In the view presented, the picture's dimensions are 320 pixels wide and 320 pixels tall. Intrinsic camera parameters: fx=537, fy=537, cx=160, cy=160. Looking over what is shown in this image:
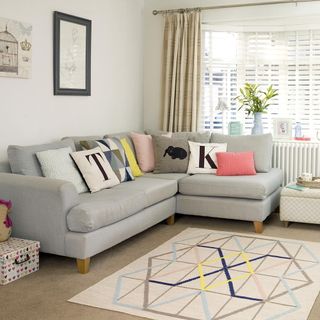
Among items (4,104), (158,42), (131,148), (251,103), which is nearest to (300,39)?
(251,103)

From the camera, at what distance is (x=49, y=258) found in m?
4.06

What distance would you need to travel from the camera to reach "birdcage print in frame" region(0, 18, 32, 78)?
425 cm

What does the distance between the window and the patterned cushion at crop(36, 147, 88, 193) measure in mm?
2223

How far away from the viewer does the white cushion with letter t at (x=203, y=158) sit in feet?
18.0

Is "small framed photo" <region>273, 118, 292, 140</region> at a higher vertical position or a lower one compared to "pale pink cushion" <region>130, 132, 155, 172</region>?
higher

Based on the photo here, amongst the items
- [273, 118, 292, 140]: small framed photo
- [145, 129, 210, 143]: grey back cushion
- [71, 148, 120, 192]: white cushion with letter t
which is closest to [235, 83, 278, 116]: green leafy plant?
[273, 118, 292, 140]: small framed photo

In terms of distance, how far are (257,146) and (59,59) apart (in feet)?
7.14

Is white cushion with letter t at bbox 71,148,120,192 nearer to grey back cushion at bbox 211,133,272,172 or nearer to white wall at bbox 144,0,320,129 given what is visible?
grey back cushion at bbox 211,133,272,172

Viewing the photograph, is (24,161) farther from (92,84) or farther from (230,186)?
(230,186)

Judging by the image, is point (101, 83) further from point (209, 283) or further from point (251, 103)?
point (209, 283)

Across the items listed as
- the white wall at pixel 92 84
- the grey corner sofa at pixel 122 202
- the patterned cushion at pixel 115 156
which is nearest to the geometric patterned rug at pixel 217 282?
the grey corner sofa at pixel 122 202

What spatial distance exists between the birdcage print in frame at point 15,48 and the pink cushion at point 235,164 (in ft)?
6.71

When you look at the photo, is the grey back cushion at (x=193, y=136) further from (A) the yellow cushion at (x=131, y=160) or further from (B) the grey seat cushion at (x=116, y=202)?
(B) the grey seat cushion at (x=116, y=202)

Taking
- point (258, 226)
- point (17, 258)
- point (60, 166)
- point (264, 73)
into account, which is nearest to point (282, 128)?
point (264, 73)
